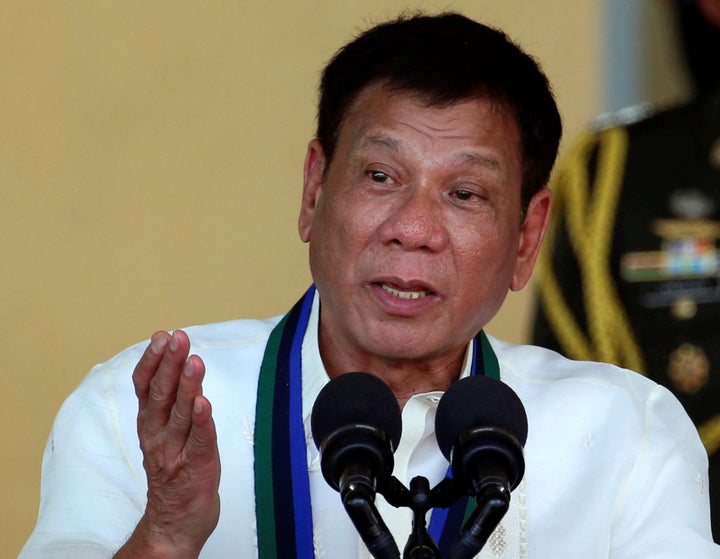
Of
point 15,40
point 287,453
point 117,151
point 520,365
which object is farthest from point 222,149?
point 287,453

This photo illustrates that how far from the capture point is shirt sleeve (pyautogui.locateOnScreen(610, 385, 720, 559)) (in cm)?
244

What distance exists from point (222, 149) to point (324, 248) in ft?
4.44

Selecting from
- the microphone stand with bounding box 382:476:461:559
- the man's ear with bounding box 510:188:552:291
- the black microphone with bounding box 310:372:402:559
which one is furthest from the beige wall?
the microphone stand with bounding box 382:476:461:559

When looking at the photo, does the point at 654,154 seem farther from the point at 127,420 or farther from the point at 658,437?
the point at 127,420

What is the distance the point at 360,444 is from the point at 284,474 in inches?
24.5

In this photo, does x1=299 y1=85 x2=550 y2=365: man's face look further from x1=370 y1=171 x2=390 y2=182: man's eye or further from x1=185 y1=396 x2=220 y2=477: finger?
x1=185 y1=396 x2=220 y2=477: finger

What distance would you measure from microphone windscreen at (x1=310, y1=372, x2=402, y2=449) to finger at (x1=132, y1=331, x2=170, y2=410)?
0.67 ft

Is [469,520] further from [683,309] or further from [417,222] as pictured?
[683,309]

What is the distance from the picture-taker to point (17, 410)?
145 inches

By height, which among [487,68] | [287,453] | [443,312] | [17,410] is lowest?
[17,410]

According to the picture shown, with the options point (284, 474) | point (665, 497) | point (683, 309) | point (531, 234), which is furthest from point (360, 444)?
point (683, 309)

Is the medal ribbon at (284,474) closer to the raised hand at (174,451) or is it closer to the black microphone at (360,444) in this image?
the raised hand at (174,451)

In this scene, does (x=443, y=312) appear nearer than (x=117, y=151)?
Yes

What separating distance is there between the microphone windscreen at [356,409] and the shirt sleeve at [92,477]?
1.77 feet
